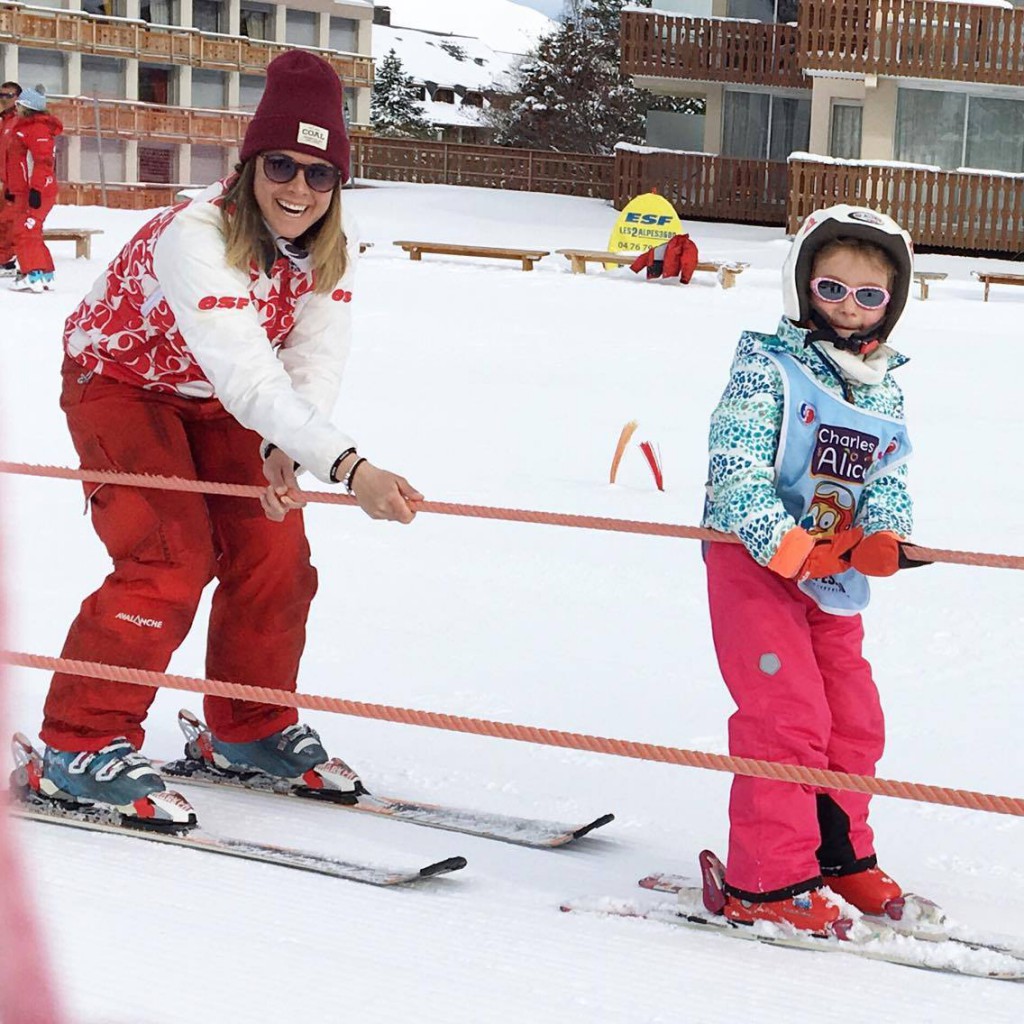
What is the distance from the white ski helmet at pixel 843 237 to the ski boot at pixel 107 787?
166 centimetres

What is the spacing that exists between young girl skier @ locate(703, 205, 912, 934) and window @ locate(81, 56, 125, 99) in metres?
48.3

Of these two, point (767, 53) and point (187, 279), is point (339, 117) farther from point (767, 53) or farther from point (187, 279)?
point (767, 53)

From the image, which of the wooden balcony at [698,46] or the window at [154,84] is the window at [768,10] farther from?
the window at [154,84]

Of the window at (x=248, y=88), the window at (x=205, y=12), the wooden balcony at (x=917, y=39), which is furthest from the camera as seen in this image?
the window at (x=248, y=88)

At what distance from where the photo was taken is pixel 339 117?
12.1 feet

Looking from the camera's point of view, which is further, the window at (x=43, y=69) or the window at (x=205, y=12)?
the window at (x=205, y=12)

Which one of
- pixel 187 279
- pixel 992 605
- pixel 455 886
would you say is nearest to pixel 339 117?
pixel 187 279

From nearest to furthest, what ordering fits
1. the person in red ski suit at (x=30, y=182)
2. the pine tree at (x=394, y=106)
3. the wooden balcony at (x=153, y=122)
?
1. the person in red ski suit at (x=30, y=182)
2. the wooden balcony at (x=153, y=122)
3. the pine tree at (x=394, y=106)

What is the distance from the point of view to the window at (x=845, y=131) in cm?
2900

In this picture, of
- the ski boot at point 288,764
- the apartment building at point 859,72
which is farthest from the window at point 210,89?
the ski boot at point 288,764

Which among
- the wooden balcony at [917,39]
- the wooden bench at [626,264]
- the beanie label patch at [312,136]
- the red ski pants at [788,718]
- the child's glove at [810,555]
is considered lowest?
the red ski pants at [788,718]

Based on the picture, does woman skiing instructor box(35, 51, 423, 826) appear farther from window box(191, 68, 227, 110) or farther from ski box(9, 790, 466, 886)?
window box(191, 68, 227, 110)

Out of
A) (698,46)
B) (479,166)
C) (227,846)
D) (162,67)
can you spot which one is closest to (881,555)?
(227,846)

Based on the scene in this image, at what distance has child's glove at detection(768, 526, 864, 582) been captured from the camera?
322cm
